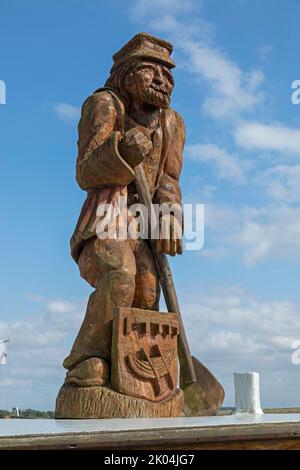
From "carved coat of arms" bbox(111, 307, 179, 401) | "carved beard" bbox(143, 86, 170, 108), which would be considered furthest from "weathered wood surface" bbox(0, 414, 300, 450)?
"carved beard" bbox(143, 86, 170, 108)

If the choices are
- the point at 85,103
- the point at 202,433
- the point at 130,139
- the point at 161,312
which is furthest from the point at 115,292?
the point at 202,433

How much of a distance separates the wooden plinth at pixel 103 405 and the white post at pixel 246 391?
1.41m

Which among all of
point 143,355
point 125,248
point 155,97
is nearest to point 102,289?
point 125,248

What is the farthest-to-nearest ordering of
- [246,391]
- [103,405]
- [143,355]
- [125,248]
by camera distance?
[246,391], [125,248], [143,355], [103,405]

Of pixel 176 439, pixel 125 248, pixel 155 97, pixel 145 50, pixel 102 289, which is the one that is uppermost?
pixel 145 50

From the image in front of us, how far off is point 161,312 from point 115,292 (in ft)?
1.42

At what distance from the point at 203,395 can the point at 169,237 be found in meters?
1.36

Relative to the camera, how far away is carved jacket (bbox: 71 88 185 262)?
470 centimetres

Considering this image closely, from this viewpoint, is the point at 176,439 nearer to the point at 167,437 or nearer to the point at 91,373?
the point at 167,437

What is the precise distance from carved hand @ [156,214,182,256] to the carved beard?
995mm

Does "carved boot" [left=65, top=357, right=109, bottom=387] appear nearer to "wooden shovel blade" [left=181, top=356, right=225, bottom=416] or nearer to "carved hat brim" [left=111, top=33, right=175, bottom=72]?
"wooden shovel blade" [left=181, top=356, right=225, bottom=416]

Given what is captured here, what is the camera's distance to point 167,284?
4984 millimetres

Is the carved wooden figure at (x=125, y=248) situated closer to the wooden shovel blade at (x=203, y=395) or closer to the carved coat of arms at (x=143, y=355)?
the carved coat of arms at (x=143, y=355)

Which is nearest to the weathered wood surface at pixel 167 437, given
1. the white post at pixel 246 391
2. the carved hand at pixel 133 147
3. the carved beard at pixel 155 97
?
the carved hand at pixel 133 147
